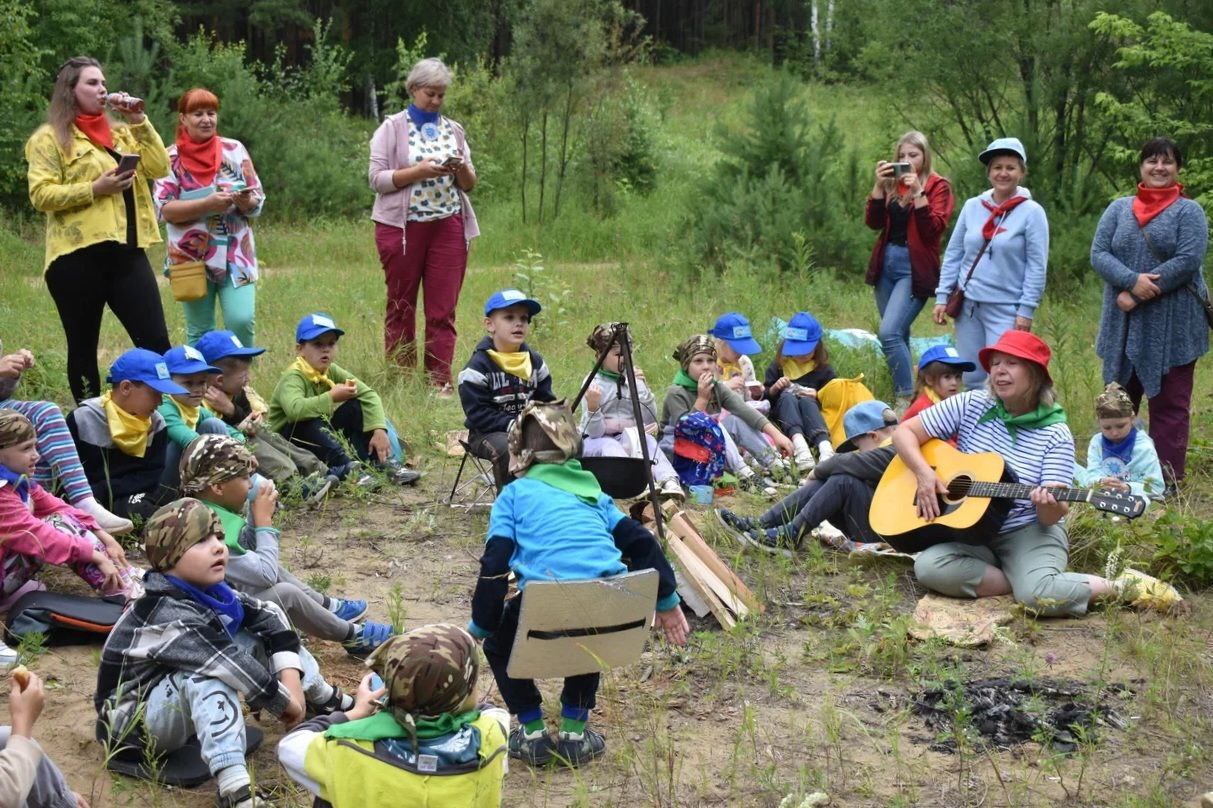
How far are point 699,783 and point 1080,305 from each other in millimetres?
9310

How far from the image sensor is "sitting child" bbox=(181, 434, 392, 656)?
14.4 ft

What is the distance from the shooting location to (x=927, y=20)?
1366cm

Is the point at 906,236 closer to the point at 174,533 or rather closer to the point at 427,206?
the point at 427,206

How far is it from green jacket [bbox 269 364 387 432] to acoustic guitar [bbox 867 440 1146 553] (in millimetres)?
2897

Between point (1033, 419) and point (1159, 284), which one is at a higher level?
point (1159, 284)

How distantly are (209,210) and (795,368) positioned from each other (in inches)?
146

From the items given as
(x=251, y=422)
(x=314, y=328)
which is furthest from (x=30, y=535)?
(x=314, y=328)

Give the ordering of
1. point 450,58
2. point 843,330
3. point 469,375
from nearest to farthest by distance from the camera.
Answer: point 469,375
point 843,330
point 450,58

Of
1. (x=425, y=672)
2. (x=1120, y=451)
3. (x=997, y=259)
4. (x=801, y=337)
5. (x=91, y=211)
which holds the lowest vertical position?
(x=1120, y=451)

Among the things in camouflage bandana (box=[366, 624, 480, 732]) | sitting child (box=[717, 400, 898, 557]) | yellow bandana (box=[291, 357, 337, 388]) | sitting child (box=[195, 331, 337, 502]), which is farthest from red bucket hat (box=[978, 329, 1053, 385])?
yellow bandana (box=[291, 357, 337, 388])

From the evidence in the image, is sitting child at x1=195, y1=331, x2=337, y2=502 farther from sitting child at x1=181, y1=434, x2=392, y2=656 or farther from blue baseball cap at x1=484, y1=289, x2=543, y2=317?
sitting child at x1=181, y1=434, x2=392, y2=656

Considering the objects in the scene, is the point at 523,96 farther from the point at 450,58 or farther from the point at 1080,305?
the point at 450,58

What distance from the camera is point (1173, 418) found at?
23.5 ft

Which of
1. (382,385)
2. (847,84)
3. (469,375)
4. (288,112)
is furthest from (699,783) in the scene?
(847,84)
